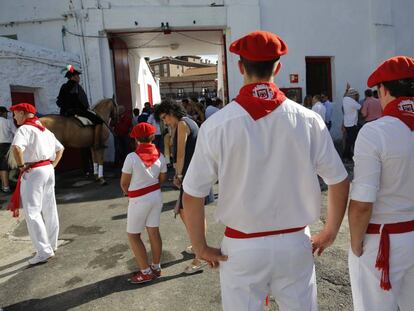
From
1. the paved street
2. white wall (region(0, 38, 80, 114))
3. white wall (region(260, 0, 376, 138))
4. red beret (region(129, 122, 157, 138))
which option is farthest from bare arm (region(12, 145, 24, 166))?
white wall (region(260, 0, 376, 138))

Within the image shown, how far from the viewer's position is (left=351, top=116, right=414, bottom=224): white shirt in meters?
1.88

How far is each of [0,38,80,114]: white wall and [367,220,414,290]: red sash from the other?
9082 mm

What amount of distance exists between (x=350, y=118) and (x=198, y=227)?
9.04m

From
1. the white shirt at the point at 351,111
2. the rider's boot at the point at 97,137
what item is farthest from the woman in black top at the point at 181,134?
the white shirt at the point at 351,111

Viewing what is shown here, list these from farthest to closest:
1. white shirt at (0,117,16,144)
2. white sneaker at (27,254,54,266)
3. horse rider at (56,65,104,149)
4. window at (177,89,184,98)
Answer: window at (177,89,184,98), horse rider at (56,65,104,149), white shirt at (0,117,16,144), white sneaker at (27,254,54,266)

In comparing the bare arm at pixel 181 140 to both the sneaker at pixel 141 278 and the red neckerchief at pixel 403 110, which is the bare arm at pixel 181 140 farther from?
the red neckerchief at pixel 403 110

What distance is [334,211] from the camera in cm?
195

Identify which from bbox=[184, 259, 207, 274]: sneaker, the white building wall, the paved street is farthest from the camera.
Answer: the white building wall

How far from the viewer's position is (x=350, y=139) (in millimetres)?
10086

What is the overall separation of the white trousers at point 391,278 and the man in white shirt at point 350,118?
333 inches

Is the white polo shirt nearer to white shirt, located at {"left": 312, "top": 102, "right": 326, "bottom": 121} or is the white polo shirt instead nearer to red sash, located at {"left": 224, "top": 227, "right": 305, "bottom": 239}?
red sash, located at {"left": 224, "top": 227, "right": 305, "bottom": 239}

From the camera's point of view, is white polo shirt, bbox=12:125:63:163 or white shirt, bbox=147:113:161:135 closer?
white polo shirt, bbox=12:125:63:163

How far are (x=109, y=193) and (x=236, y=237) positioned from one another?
265 inches

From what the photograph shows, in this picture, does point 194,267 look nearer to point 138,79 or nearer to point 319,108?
point 319,108
